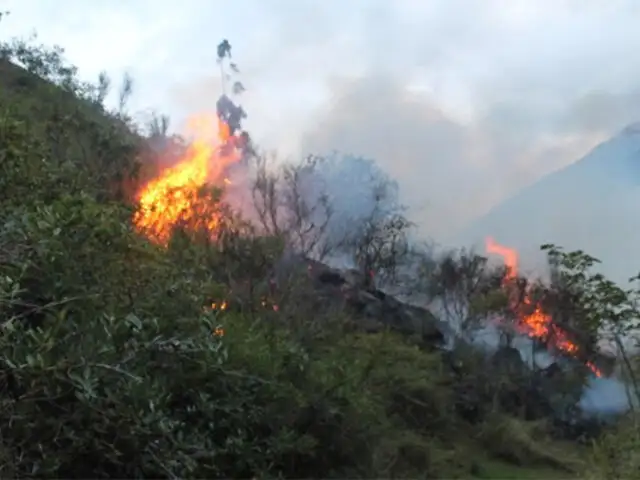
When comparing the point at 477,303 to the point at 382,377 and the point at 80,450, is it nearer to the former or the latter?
the point at 382,377

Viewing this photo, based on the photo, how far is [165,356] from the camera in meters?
3.88

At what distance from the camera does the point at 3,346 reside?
2.92 meters

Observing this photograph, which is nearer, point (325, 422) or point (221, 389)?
point (221, 389)

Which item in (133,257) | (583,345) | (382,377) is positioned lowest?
(133,257)

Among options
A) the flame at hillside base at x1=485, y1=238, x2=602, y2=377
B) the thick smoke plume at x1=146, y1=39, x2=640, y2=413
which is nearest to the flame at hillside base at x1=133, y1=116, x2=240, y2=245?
the thick smoke plume at x1=146, y1=39, x2=640, y2=413

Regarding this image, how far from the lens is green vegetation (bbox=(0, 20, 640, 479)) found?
3.31 metres

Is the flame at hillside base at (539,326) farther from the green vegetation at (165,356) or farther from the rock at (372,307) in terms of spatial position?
the green vegetation at (165,356)

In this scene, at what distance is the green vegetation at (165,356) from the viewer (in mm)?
3307

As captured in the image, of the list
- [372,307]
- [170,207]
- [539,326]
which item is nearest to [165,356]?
[170,207]

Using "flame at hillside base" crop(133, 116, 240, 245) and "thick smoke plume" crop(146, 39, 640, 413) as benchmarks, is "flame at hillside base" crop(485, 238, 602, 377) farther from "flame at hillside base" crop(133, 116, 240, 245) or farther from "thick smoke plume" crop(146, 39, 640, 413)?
"flame at hillside base" crop(133, 116, 240, 245)

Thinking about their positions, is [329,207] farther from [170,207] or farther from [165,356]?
[165,356]

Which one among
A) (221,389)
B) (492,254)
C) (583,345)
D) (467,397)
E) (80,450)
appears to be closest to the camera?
(80,450)

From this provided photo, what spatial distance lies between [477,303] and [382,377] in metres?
7.51

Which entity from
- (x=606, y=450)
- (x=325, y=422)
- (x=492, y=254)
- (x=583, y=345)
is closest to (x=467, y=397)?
(x=583, y=345)
